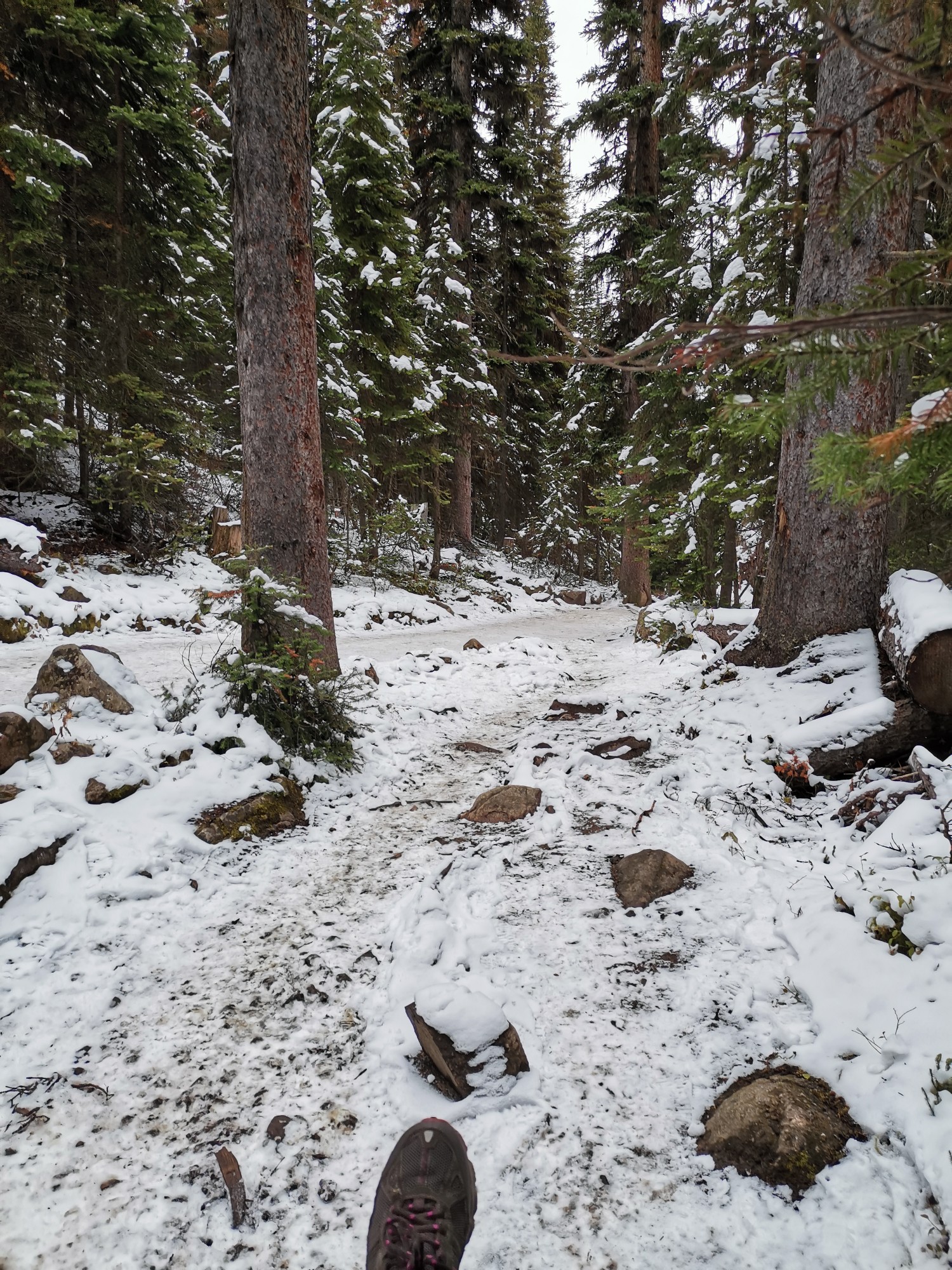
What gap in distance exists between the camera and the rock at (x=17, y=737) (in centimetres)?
373

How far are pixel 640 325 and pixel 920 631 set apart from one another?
13226 millimetres

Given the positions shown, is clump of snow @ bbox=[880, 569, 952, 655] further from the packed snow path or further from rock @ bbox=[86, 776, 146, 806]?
rock @ bbox=[86, 776, 146, 806]

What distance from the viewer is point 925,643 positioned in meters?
3.83

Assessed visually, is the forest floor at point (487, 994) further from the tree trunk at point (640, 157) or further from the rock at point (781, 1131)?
the tree trunk at point (640, 157)

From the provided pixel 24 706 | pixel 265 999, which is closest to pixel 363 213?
pixel 24 706

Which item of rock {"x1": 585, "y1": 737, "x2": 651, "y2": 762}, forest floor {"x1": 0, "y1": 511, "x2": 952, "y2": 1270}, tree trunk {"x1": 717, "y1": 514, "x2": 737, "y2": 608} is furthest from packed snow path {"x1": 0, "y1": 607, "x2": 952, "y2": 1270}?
tree trunk {"x1": 717, "y1": 514, "x2": 737, "y2": 608}

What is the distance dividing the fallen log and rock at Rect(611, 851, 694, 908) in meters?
1.49

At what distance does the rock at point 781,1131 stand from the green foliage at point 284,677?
12.2ft

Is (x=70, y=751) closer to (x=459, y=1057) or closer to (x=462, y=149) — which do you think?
(x=459, y=1057)

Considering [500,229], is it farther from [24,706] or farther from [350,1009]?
[350,1009]

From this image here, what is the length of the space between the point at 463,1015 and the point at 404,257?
15.2 m

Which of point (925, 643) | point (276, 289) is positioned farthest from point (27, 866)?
point (925, 643)

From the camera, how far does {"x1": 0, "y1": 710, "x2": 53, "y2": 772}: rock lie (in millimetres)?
3730

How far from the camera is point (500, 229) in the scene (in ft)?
61.3
